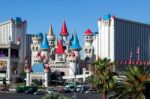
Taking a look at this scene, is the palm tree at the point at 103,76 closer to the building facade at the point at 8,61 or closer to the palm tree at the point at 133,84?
the palm tree at the point at 133,84

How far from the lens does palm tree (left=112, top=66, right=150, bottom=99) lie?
29906mm

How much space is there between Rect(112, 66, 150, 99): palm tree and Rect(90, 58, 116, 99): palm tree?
52.7 feet

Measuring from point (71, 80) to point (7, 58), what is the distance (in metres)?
30.9

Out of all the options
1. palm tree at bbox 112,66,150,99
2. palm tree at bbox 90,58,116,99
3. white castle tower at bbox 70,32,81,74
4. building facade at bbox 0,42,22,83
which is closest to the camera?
palm tree at bbox 112,66,150,99

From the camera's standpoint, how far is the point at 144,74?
30609 mm

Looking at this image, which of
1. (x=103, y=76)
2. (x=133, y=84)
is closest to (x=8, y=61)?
(x=103, y=76)

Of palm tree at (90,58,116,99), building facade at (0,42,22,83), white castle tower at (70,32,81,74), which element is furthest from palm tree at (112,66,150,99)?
white castle tower at (70,32,81,74)

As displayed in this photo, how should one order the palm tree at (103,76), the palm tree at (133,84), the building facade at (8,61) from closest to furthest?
the palm tree at (133,84), the palm tree at (103,76), the building facade at (8,61)

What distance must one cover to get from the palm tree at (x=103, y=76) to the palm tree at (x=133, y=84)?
16.1 m

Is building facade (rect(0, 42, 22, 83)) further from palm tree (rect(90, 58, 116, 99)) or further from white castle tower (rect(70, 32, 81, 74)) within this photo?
palm tree (rect(90, 58, 116, 99))

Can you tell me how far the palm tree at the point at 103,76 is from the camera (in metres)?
47.4

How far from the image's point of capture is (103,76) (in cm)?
4734

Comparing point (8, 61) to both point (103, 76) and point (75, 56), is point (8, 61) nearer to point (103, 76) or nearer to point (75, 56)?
point (75, 56)

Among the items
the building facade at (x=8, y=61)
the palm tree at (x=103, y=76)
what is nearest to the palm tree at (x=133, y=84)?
the palm tree at (x=103, y=76)
